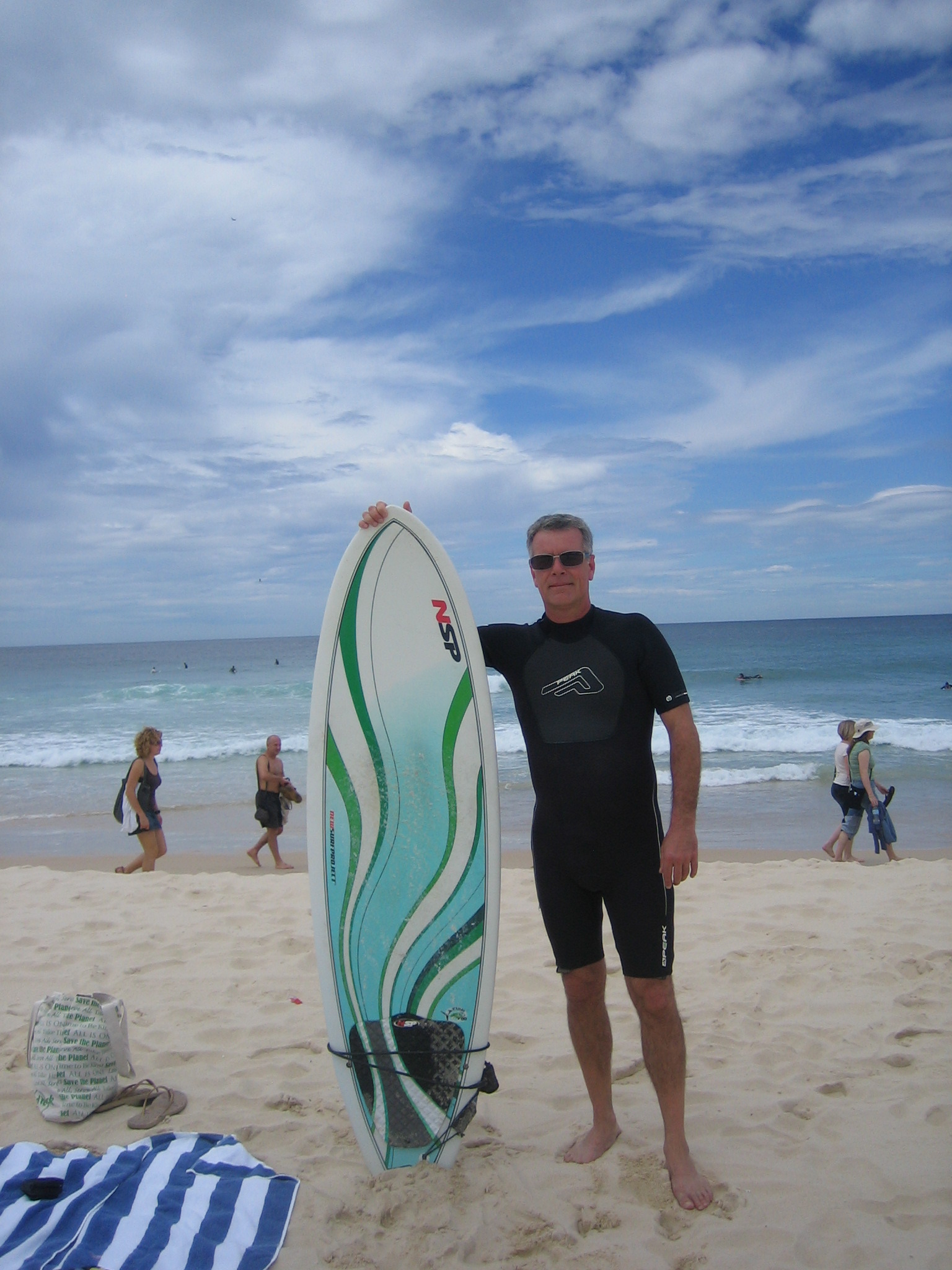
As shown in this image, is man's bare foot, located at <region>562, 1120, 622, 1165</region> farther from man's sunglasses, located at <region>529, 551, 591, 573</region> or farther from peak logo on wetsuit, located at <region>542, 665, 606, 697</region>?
man's sunglasses, located at <region>529, 551, 591, 573</region>

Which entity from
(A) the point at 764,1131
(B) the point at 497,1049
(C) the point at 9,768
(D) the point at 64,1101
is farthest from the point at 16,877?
(C) the point at 9,768

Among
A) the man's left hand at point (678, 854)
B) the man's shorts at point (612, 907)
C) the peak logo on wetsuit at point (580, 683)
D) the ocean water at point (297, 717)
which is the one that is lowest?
the ocean water at point (297, 717)

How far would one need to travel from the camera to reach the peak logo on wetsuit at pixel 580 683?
7.95 feet

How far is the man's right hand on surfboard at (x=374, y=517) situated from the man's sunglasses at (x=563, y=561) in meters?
0.54

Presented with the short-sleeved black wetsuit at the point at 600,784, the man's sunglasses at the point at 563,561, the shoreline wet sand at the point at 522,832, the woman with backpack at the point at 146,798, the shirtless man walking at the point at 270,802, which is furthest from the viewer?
the shoreline wet sand at the point at 522,832

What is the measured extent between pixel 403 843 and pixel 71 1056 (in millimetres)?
1252

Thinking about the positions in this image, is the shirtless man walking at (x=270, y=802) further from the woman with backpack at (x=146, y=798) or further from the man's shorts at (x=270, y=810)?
the woman with backpack at (x=146, y=798)

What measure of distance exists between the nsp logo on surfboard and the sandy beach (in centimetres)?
145

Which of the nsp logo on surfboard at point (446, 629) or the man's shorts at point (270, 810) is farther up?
the nsp logo on surfboard at point (446, 629)

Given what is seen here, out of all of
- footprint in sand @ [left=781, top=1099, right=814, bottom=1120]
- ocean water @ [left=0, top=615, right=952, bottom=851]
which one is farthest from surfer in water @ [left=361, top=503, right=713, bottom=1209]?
ocean water @ [left=0, top=615, right=952, bottom=851]

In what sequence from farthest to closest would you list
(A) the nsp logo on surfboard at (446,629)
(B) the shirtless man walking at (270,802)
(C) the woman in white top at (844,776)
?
(B) the shirtless man walking at (270,802) < (C) the woman in white top at (844,776) < (A) the nsp logo on surfboard at (446,629)

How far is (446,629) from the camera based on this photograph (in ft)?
9.00

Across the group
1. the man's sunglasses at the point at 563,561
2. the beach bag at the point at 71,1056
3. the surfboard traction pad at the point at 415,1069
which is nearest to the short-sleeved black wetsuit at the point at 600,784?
the man's sunglasses at the point at 563,561

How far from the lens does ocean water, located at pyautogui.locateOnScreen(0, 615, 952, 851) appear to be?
42.2 feet
